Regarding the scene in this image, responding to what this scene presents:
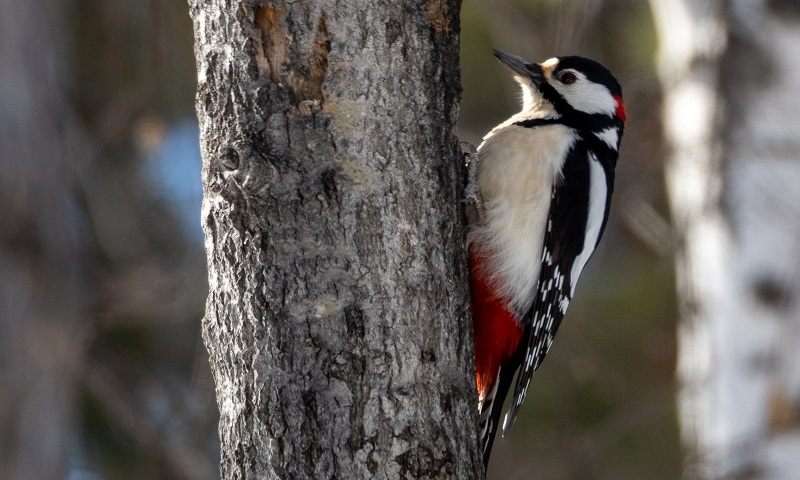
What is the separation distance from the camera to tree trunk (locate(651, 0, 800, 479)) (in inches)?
170

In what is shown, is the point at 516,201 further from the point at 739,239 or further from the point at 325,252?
the point at 739,239

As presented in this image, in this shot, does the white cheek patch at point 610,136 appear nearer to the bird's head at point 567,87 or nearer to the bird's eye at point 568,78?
the bird's head at point 567,87

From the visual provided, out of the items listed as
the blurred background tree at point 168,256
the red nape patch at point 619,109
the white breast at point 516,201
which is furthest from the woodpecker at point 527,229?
the blurred background tree at point 168,256

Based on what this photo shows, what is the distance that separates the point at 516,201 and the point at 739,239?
1626 millimetres

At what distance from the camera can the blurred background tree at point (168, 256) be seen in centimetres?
Answer: 508

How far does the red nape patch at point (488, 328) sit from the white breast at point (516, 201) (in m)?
0.03

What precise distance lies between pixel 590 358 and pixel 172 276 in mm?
2725

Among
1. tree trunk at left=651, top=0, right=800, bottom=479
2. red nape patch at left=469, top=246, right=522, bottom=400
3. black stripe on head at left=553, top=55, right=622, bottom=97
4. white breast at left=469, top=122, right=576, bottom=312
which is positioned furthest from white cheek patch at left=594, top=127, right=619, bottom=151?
tree trunk at left=651, top=0, right=800, bottom=479

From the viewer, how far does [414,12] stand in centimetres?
235

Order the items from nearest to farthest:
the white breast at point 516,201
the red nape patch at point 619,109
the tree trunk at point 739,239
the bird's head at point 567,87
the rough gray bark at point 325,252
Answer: the rough gray bark at point 325,252, the white breast at point 516,201, the bird's head at point 567,87, the red nape patch at point 619,109, the tree trunk at point 739,239

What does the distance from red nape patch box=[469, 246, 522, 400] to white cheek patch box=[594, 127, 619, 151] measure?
30.4 inches

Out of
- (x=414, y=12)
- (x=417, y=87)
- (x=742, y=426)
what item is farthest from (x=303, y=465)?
(x=742, y=426)

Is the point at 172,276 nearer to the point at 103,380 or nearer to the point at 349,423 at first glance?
the point at 103,380

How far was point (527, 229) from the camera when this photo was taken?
3.31 meters
